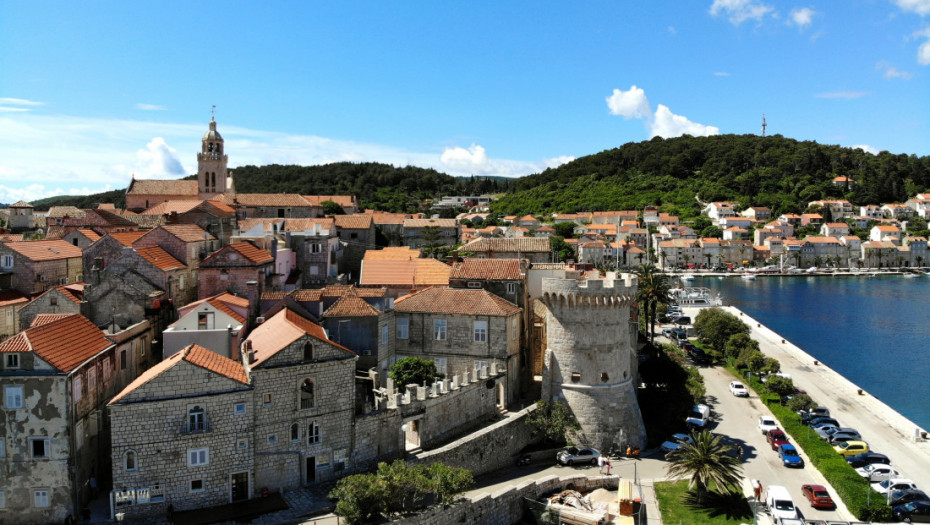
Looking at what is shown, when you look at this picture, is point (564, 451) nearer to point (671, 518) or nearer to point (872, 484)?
point (671, 518)

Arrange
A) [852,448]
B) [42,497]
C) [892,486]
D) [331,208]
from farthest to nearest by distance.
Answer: [331,208] → [852,448] → [892,486] → [42,497]

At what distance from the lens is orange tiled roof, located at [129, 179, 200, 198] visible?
2584 inches

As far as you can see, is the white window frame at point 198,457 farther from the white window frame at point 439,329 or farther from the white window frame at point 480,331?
the white window frame at point 480,331

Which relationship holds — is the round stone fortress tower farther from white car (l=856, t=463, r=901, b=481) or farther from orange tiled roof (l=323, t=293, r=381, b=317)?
white car (l=856, t=463, r=901, b=481)

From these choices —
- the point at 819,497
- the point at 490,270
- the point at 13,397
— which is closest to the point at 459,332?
the point at 490,270

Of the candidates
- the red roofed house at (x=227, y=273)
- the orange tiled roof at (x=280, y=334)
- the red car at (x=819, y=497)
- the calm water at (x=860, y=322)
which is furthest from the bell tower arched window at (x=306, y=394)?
the calm water at (x=860, y=322)

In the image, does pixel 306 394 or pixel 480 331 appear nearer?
pixel 306 394

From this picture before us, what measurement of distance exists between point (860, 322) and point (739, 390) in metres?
52.8

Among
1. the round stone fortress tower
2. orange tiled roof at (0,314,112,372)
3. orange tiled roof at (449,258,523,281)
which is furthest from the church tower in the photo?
the round stone fortress tower

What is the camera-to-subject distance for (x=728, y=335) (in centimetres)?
5716

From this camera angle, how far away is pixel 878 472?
1127 inches

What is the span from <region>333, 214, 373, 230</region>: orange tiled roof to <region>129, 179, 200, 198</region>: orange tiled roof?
18.7 meters

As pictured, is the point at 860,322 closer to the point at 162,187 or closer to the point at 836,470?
the point at 836,470

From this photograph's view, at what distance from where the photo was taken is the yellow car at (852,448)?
105 ft
